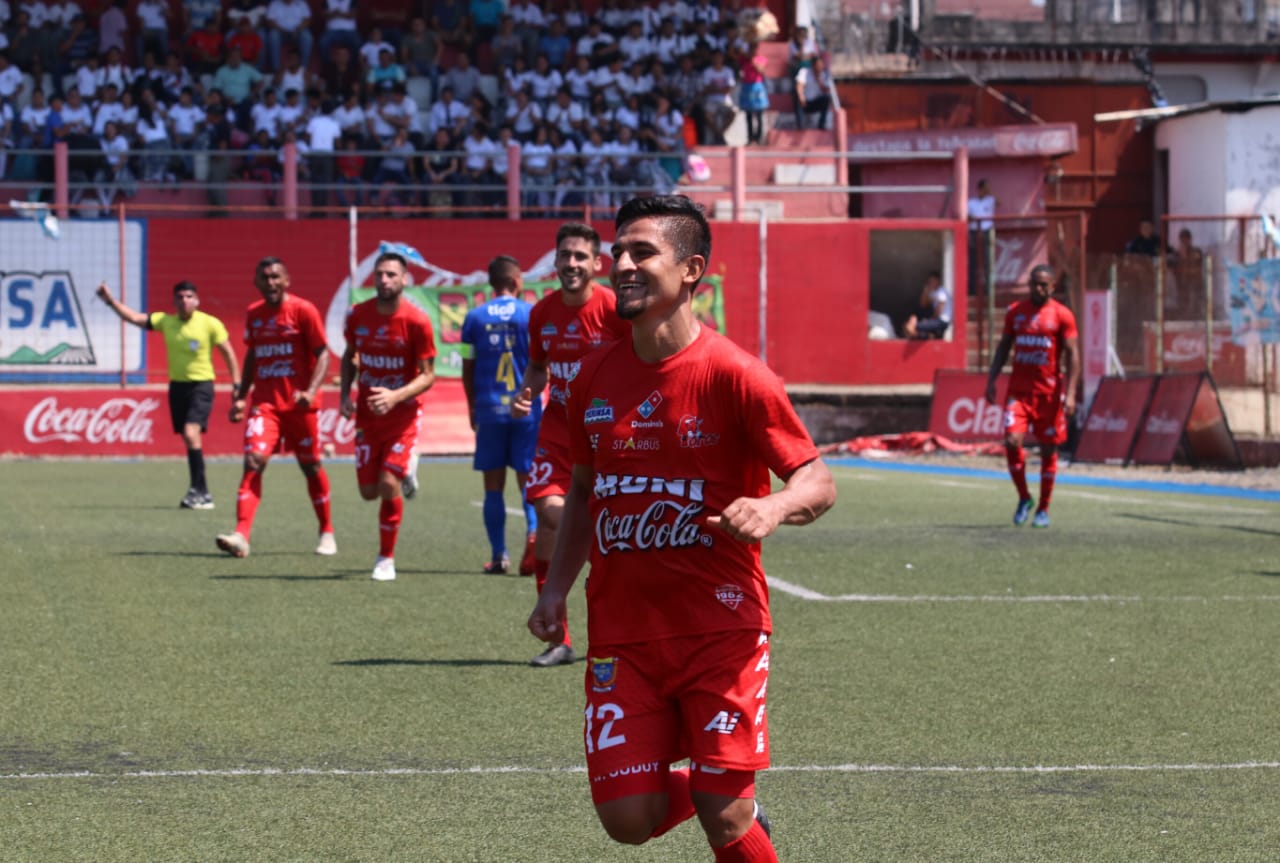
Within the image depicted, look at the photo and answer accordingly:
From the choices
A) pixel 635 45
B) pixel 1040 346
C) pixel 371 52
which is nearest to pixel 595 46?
pixel 635 45

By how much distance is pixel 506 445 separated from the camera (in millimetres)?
12391

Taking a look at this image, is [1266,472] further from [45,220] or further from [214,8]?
[214,8]

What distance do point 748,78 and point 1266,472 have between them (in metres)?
13.1

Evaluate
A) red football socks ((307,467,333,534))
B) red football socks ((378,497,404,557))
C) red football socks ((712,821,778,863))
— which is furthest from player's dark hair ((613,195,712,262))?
red football socks ((307,467,333,534))

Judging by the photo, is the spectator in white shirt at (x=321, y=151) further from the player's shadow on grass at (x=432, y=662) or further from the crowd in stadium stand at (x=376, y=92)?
the player's shadow on grass at (x=432, y=662)

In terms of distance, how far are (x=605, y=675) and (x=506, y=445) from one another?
7.62 metres

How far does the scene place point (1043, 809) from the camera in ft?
21.4

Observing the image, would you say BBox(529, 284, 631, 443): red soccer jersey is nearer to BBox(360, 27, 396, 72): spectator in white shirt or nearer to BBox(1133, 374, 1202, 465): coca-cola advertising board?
BBox(1133, 374, 1202, 465): coca-cola advertising board

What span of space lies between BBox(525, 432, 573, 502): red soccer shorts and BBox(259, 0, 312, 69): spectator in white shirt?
23.4 meters

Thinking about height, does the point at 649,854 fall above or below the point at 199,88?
below

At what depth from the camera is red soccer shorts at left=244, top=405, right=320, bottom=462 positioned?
13.9m

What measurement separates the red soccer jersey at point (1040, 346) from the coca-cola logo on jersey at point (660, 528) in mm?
12291

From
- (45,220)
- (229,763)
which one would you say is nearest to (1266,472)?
(45,220)

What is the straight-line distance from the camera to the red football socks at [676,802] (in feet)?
15.7
